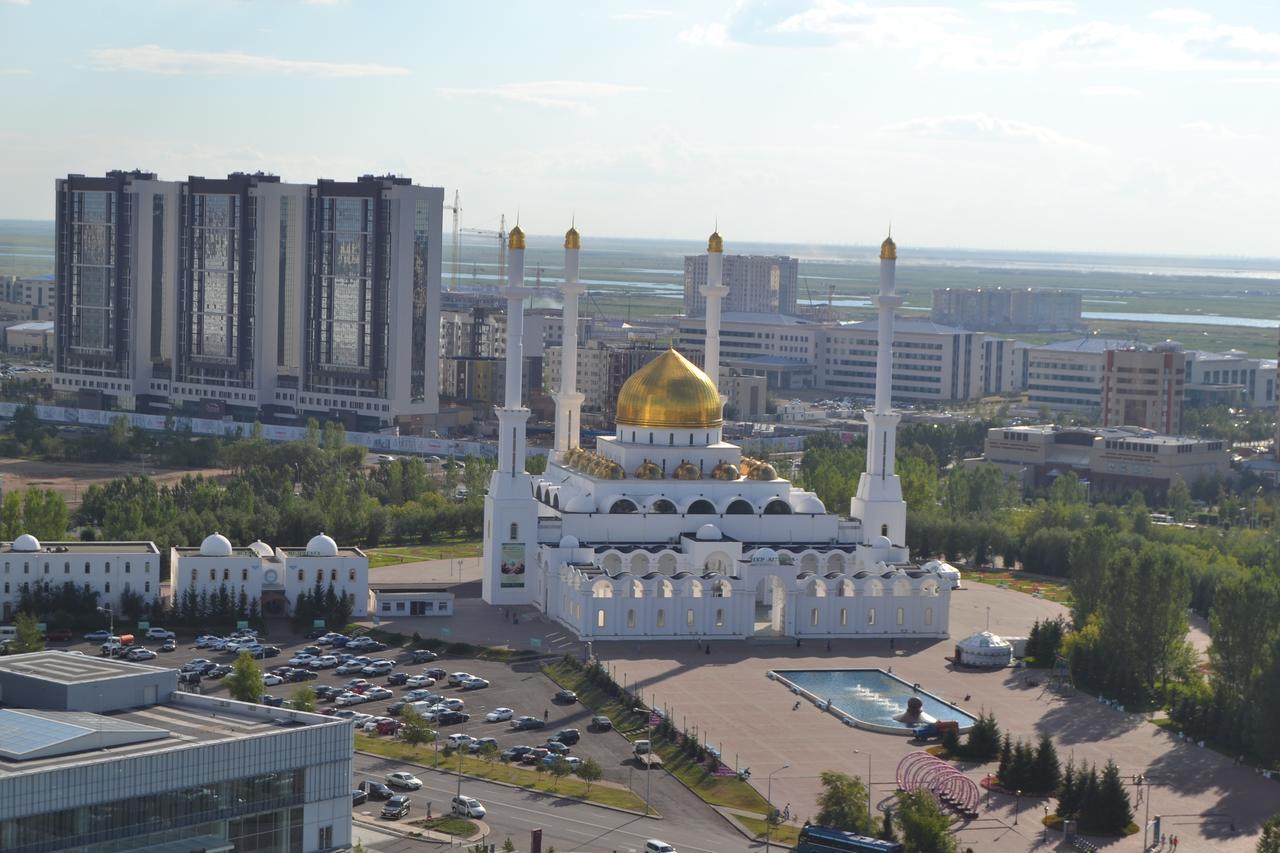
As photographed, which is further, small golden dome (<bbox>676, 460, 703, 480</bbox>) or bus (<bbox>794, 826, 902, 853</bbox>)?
small golden dome (<bbox>676, 460, 703, 480</bbox>)

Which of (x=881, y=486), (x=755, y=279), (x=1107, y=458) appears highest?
(x=755, y=279)

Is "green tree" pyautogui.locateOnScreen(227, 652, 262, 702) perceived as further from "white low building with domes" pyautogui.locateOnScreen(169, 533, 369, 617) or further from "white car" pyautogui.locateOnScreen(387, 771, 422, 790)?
"white low building with domes" pyautogui.locateOnScreen(169, 533, 369, 617)

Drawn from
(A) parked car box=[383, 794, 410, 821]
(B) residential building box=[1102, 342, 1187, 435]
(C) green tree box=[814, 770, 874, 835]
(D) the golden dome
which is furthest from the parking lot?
(B) residential building box=[1102, 342, 1187, 435]

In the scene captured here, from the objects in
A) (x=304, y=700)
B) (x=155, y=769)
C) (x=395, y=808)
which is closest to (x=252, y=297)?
(x=304, y=700)

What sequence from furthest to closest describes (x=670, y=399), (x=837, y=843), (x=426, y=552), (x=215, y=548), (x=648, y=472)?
(x=426, y=552)
(x=670, y=399)
(x=648, y=472)
(x=215, y=548)
(x=837, y=843)

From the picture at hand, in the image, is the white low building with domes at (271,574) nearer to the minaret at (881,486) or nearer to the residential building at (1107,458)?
the minaret at (881,486)

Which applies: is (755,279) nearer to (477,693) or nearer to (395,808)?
(477,693)
